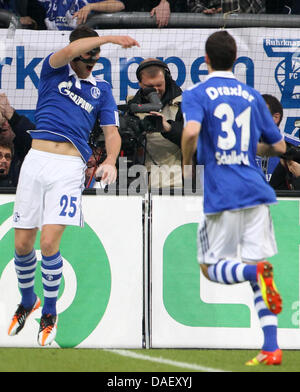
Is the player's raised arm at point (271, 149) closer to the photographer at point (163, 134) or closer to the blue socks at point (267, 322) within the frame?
the blue socks at point (267, 322)

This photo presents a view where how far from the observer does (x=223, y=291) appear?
7223mm

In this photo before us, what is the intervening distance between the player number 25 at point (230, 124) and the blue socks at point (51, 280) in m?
1.83

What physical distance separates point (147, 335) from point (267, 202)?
2.11 metres

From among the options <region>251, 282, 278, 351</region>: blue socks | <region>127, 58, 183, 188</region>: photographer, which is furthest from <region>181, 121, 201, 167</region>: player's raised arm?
<region>127, 58, 183, 188</region>: photographer

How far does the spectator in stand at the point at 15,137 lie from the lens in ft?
25.9

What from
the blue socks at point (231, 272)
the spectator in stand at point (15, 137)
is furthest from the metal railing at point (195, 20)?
the blue socks at point (231, 272)

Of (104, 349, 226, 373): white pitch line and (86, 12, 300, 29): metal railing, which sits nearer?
(104, 349, 226, 373): white pitch line

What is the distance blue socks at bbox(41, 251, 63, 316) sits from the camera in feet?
21.7

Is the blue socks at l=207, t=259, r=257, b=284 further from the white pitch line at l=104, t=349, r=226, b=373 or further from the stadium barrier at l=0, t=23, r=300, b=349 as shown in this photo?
the stadium barrier at l=0, t=23, r=300, b=349

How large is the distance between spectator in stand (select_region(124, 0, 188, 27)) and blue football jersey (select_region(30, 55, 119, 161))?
2669mm

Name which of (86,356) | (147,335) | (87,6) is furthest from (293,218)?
(87,6)

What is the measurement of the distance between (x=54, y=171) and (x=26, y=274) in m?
0.90

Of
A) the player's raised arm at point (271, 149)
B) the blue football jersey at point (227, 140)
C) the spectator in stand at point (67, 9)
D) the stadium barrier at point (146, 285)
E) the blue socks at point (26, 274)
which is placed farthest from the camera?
the spectator in stand at point (67, 9)

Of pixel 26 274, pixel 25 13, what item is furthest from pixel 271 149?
pixel 25 13
